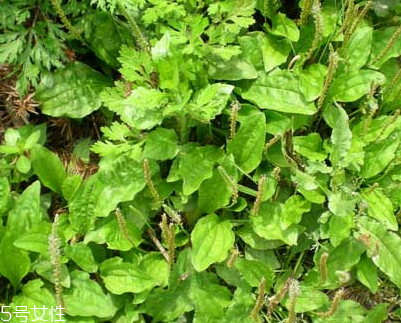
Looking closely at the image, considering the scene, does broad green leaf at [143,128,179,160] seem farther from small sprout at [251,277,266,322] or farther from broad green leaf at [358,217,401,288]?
broad green leaf at [358,217,401,288]

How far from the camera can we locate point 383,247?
2.39 meters

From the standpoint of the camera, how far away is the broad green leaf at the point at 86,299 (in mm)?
2207

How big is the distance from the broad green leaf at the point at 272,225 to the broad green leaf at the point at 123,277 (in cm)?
45

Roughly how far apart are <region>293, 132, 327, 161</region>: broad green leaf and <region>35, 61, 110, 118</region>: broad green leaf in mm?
851

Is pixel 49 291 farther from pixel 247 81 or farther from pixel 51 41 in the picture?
pixel 247 81

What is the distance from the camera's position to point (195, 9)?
239 cm

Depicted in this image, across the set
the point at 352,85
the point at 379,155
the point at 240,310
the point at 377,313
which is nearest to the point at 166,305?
the point at 240,310

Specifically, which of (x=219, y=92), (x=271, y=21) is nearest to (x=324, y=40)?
(x=271, y=21)

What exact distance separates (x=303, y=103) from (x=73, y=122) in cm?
99

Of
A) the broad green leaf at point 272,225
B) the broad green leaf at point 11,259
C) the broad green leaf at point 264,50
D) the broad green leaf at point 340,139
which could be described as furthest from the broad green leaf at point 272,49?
the broad green leaf at point 11,259

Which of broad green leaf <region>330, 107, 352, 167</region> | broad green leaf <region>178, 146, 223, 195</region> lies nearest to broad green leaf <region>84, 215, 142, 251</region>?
broad green leaf <region>178, 146, 223, 195</region>

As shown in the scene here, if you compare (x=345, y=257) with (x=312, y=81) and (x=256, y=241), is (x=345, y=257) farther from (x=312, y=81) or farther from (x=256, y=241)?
(x=312, y=81)

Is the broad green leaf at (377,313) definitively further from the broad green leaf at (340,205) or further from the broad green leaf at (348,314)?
the broad green leaf at (340,205)

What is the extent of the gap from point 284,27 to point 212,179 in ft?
2.38
